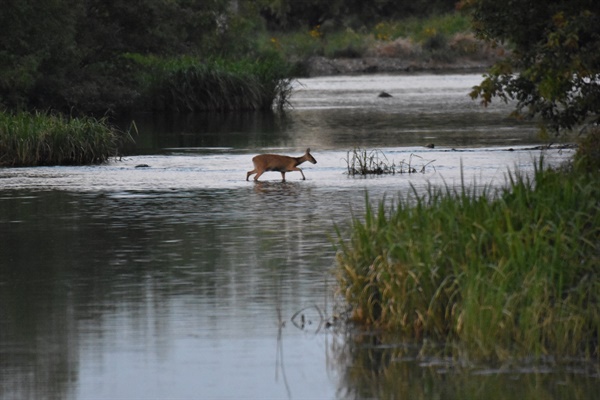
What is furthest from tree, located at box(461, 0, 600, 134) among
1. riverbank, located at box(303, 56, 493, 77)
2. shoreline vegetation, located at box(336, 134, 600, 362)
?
riverbank, located at box(303, 56, 493, 77)

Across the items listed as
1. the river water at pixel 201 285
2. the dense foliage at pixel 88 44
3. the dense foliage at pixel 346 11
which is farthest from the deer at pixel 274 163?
the dense foliage at pixel 346 11

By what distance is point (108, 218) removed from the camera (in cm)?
2019

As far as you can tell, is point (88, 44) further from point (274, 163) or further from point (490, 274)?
point (490, 274)

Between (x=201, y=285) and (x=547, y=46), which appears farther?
(x=201, y=285)

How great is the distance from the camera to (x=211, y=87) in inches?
1903

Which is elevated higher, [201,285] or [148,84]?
[148,84]

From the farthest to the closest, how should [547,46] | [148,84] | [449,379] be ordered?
1. [148,84]
2. [547,46]
3. [449,379]

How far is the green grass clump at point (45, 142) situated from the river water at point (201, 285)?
647 millimetres

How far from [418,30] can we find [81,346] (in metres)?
77.6

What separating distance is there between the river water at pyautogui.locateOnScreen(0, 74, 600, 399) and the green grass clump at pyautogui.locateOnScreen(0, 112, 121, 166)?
647 mm

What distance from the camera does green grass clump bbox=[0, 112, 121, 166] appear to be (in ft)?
92.6

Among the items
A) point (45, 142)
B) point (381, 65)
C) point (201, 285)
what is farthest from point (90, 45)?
point (381, 65)

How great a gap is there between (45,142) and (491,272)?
60.2 feet

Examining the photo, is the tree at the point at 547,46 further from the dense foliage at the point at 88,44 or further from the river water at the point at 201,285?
the dense foliage at the point at 88,44
